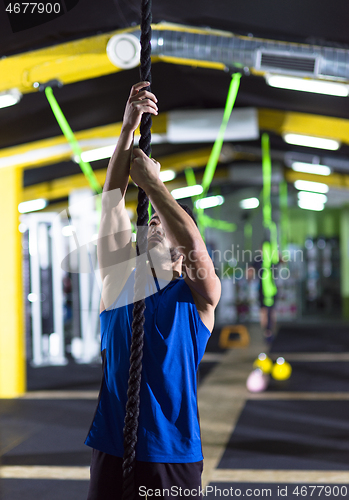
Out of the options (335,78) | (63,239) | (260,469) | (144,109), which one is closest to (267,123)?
(335,78)

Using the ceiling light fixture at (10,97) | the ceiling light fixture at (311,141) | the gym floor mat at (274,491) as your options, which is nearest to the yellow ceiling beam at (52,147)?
the ceiling light fixture at (10,97)

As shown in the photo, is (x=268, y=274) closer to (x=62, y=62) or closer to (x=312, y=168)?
(x=62, y=62)

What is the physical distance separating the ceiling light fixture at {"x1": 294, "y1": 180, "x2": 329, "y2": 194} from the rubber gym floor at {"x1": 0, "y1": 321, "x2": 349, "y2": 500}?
5568 mm

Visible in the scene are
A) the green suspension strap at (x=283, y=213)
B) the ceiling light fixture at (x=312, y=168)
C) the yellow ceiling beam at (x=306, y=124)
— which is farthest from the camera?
the green suspension strap at (x=283, y=213)

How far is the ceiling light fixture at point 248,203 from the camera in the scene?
46.0ft

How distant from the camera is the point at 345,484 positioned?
308 centimetres

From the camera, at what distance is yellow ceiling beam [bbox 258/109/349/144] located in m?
6.56

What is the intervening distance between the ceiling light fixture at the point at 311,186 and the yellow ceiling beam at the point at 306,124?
5.30m

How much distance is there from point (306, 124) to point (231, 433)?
4.24 m

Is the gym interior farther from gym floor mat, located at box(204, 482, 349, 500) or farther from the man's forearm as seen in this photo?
the man's forearm

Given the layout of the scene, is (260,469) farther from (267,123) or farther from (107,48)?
(267,123)

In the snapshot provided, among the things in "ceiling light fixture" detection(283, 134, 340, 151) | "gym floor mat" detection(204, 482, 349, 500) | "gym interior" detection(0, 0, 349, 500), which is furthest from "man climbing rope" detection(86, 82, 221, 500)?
"ceiling light fixture" detection(283, 134, 340, 151)

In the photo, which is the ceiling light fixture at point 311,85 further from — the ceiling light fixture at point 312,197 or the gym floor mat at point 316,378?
the ceiling light fixture at point 312,197

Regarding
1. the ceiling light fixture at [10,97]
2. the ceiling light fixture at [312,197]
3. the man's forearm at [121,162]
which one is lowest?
the man's forearm at [121,162]
